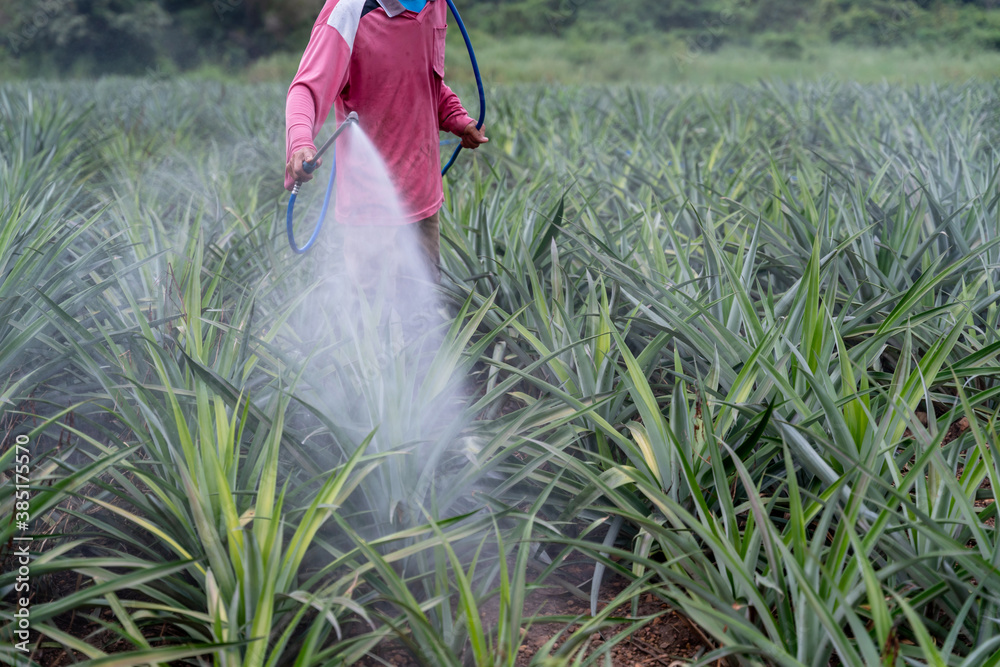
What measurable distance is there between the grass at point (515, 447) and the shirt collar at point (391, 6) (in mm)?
625

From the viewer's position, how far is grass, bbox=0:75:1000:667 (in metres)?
1.03

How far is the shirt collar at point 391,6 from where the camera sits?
1.75 meters

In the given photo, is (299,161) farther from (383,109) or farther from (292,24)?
(292,24)

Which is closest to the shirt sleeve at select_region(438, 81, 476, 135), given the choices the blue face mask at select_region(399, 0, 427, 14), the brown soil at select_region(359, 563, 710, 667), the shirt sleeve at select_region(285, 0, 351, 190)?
the blue face mask at select_region(399, 0, 427, 14)

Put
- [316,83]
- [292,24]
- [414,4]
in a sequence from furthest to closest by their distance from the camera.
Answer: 1. [292,24]
2. [414,4]
3. [316,83]

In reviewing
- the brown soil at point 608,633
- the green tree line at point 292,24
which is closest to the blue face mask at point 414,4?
the brown soil at point 608,633

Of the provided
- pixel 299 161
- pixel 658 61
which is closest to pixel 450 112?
pixel 299 161

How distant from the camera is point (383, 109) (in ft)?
6.06

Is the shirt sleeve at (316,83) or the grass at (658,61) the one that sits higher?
the shirt sleeve at (316,83)

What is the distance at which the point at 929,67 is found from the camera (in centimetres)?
1380

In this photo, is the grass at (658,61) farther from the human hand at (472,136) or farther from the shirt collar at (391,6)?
the shirt collar at (391,6)

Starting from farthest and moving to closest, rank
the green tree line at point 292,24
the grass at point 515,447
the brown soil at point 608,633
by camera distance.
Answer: the green tree line at point 292,24
the brown soil at point 608,633
the grass at point 515,447

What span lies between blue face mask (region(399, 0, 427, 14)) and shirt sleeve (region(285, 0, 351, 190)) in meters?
0.15

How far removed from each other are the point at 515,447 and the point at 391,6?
1047 mm
